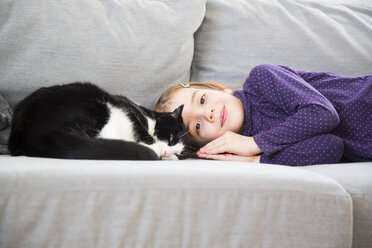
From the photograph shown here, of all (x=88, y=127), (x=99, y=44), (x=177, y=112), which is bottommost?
(x=177, y=112)

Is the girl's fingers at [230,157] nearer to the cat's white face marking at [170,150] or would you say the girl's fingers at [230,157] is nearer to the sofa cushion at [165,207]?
the cat's white face marking at [170,150]

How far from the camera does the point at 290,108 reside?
1.24 meters

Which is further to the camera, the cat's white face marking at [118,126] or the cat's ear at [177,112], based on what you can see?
the cat's ear at [177,112]

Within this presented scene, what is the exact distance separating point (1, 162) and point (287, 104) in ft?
3.05

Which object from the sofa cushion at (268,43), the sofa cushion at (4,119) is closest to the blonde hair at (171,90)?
the sofa cushion at (268,43)

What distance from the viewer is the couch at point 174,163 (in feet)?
2.19

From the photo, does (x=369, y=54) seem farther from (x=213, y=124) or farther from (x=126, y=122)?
(x=126, y=122)

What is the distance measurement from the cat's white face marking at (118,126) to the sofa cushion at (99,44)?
26 centimetres

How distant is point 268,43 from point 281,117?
0.49 meters

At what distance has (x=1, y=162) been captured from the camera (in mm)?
780

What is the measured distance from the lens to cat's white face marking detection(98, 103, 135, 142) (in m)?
1.13

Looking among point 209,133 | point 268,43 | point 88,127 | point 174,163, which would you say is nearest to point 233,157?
point 209,133

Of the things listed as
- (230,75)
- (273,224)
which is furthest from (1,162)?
(230,75)

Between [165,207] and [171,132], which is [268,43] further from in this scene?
[165,207]
